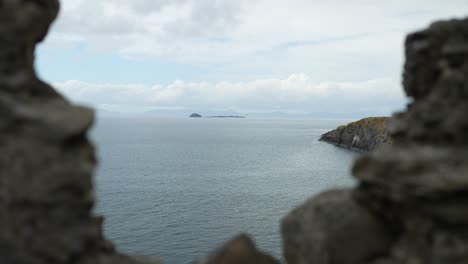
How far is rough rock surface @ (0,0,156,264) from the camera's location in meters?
17.8

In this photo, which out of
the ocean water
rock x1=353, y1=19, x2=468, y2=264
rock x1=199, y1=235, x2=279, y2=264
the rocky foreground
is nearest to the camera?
rock x1=353, y1=19, x2=468, y2=264

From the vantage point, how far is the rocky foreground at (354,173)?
57.3 ft

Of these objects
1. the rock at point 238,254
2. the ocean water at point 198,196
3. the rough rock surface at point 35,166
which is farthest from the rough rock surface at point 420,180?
the ocean water at point 198,196

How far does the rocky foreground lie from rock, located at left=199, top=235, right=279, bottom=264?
3.40 metres

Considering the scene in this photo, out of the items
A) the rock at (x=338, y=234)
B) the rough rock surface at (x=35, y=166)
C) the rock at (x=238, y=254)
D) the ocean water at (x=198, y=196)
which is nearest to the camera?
the rough rock surface at (x=35, y=166)

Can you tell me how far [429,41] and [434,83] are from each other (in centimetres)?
208

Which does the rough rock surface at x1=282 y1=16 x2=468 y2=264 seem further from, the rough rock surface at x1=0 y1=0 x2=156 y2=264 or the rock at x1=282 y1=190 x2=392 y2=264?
the rough rock surface at x1=0 y1=0 x2=156 y2=264

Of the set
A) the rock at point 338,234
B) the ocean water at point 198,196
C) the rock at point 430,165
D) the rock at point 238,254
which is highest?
the rock at point 430,165

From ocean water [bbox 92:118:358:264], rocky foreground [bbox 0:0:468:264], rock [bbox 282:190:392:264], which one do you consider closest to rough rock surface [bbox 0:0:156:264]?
rocky foreground [bbox 0:0:468:264]

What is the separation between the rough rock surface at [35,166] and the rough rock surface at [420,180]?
38.5ft

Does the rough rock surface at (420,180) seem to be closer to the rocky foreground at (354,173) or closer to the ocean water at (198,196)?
the rocky foreground at (354,173)

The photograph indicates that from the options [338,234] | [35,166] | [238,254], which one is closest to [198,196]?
[238,254]

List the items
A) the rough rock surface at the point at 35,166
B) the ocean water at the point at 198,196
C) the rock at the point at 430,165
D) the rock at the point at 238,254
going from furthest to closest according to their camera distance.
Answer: the ocean water at the point at 198,196 → the rock at the point at 238,254 → the rough rock surface at the point at 35,166 → the rock at the point at 430,165

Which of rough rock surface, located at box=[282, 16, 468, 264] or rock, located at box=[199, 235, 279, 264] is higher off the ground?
rough rock surface, located at box=[282, 16, 468, 264]
